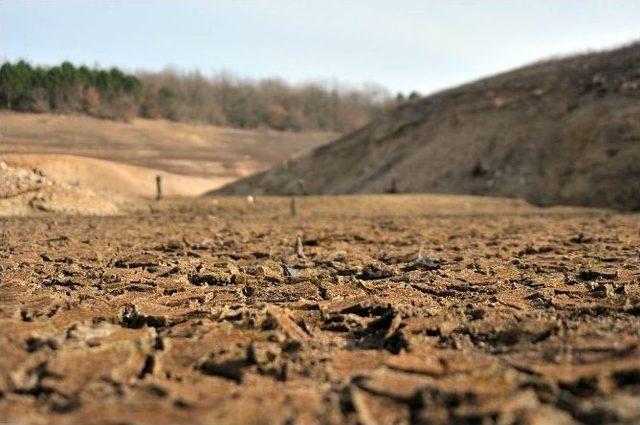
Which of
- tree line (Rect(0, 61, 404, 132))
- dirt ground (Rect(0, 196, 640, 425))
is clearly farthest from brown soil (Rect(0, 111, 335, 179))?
dirt ground (Rect(0, 196, 640, 425))

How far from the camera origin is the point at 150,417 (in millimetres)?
2182

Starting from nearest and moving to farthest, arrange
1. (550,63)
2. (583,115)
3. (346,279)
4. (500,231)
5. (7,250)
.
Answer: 1. (346,279)
2. (7,250)
3. (500,231)
4. (583,115)
5. (550,63)

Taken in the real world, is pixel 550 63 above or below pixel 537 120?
above

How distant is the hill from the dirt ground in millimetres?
17383

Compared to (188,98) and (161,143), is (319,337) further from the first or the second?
(188,98)

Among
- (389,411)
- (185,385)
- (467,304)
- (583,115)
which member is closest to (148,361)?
(185,385)

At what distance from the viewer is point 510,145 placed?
88.3 feet

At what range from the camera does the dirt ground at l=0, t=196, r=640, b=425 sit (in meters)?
2.29

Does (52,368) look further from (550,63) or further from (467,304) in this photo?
(550,63)

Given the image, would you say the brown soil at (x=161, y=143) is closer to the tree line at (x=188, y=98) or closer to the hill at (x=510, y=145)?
the tree line at (x=188, y=98)

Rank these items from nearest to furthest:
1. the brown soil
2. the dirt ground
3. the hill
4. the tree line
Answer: the dirt ground < the tree line < the hill < the brown soil

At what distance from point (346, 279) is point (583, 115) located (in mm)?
23513

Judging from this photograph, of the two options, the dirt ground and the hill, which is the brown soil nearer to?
the hill

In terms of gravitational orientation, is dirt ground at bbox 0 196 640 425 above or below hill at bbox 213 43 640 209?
below
